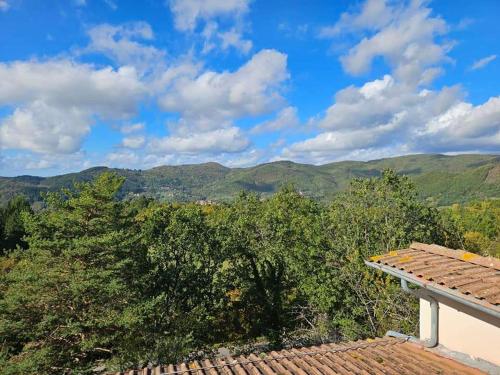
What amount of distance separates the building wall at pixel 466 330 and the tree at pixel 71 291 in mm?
9125

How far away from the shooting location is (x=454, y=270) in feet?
17.6

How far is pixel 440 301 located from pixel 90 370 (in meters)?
10.8

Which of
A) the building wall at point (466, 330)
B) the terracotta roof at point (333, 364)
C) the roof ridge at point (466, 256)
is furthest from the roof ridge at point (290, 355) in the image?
the roof ridge at point (466, 256)

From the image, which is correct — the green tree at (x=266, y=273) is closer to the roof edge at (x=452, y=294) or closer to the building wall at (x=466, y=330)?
the roof edge at (x=452, y=294)

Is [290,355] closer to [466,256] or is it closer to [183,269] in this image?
[466,256]

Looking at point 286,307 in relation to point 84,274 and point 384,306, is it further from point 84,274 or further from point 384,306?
point 84,274

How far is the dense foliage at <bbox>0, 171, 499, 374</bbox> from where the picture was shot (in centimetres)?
1184

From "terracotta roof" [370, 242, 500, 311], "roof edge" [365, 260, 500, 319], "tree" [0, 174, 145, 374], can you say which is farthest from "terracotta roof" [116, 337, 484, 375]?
"tree" [0, 174, 145, 374]

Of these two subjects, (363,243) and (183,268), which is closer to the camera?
(363,243)

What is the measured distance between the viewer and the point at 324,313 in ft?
57.1

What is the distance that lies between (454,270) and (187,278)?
575 inches

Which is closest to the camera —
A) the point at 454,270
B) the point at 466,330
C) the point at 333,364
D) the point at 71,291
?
the point at 333,364

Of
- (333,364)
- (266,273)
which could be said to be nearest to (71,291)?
(333,364)

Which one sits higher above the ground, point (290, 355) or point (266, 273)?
point (290, 355)
